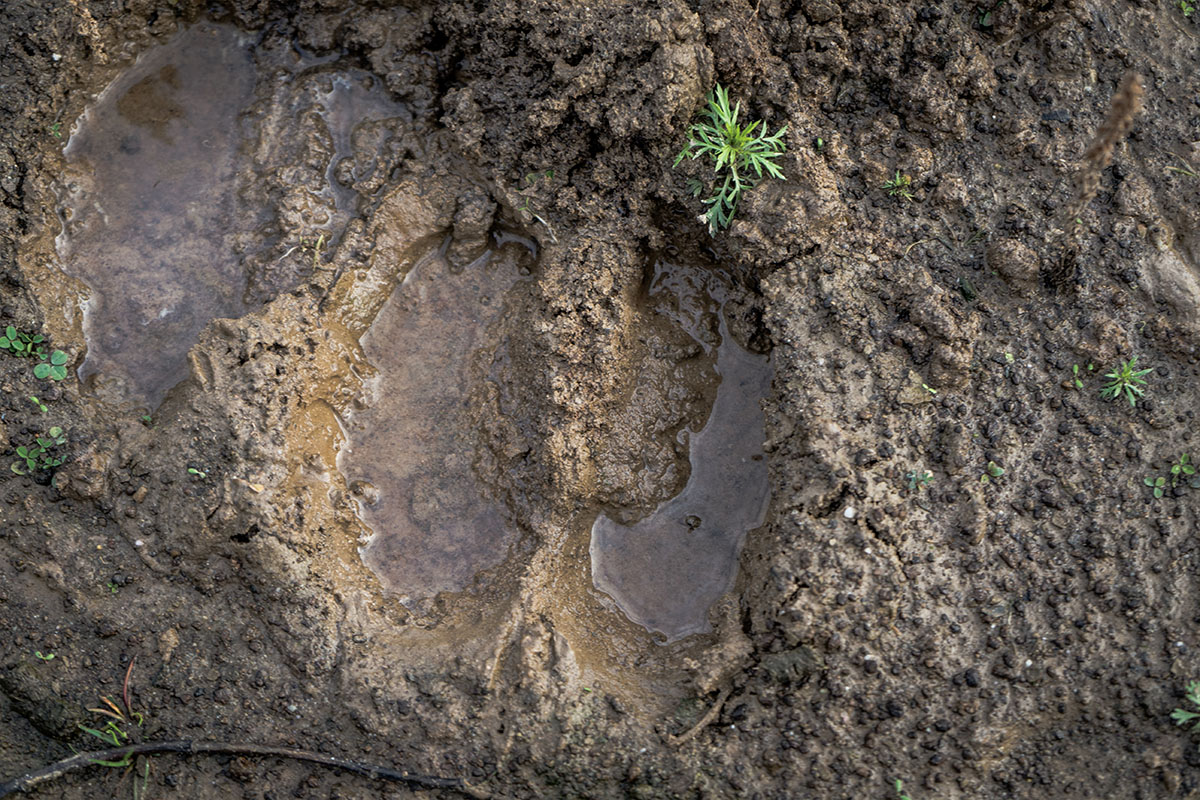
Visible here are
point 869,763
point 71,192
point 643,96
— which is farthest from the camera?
point 71,192

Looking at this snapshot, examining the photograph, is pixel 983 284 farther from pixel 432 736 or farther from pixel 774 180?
pixel 432 736

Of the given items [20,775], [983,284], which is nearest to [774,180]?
[983,284]

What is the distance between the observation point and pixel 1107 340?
3119mm

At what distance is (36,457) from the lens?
3.23m

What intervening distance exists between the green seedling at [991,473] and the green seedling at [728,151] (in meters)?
1.38

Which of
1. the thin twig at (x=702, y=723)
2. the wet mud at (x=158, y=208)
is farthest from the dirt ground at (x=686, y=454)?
the wet mud at (x=158, y=208)

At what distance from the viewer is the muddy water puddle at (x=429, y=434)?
3.45 metres

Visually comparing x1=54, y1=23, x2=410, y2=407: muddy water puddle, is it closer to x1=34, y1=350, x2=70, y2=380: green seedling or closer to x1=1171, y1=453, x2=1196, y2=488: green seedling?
x1=34, y1=350, x2=70, y2=380: green seedling

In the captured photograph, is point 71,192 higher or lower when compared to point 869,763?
higher

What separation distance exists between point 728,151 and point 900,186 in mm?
708

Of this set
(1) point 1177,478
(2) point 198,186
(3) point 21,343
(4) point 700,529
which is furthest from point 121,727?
(1) point 1177,478

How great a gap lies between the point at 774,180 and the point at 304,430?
217 cm

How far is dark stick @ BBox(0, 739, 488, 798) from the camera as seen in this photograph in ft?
10.0

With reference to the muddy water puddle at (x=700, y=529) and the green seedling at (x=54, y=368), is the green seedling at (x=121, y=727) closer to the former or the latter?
the green seedling at (x=54, y=368)
